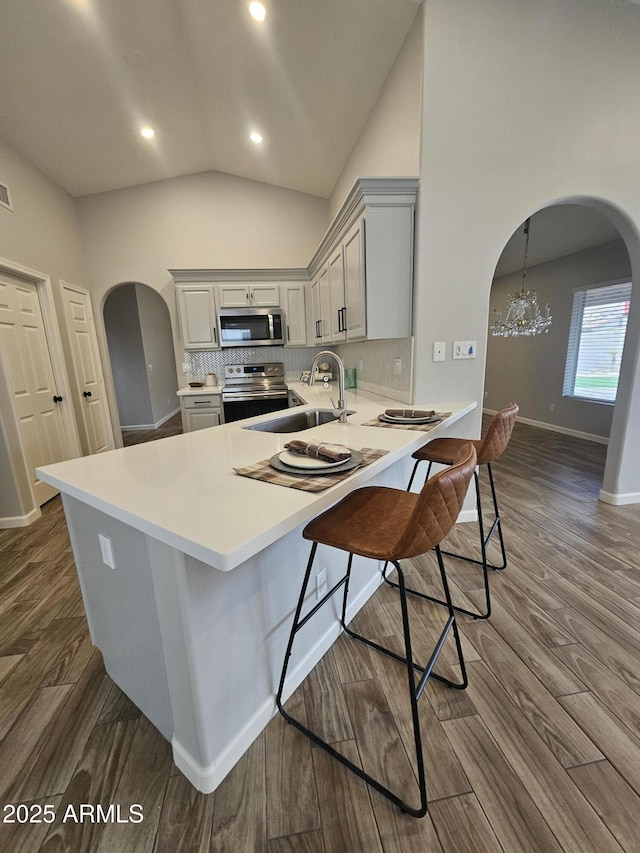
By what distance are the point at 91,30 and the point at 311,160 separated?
2146 mm

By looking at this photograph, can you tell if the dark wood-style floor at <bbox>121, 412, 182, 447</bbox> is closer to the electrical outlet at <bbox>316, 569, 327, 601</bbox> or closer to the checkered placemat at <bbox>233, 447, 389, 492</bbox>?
the electrical outlet at <bbox>316, 569, 327, 601</bbox>

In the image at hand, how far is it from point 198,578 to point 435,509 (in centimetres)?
65

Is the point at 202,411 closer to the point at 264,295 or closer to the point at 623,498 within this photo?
the point at 264,295

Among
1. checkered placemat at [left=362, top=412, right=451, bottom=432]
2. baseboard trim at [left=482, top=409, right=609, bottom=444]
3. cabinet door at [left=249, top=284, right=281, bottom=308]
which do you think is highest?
cabinet door at [left=249, top=284, right=281, bottom=308]

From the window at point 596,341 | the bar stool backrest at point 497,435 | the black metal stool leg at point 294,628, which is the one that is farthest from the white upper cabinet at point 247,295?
the window at point 596,341

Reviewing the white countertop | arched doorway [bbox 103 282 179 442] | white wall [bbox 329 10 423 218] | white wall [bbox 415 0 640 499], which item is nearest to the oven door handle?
white wall [bbox 415 0 640 499]

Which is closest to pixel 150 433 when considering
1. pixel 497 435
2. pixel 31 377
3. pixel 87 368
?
pixel 87 368

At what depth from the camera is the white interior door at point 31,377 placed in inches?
115

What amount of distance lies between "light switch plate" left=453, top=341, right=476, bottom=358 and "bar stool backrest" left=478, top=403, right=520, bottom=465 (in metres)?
0.75

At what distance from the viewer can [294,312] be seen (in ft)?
14.8

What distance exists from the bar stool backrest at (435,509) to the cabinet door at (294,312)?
388 centimetres

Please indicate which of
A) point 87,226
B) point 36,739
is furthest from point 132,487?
point 87,226

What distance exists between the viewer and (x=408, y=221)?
88.7 inches

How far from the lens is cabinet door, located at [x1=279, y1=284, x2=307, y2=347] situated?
4.46 meters
